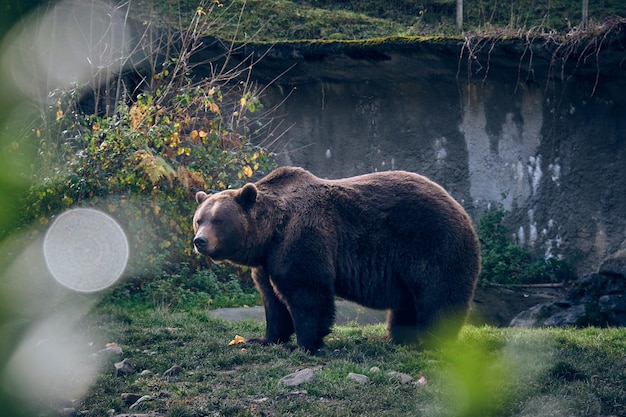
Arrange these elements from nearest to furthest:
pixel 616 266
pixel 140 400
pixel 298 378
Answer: pixel 140 400, pixel 298 378, pixel 616 266

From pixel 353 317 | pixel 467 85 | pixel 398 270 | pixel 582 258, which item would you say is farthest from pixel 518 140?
pixel 398 270

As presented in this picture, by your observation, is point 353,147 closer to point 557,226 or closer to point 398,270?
point 557,226

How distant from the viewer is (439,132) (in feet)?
42.9

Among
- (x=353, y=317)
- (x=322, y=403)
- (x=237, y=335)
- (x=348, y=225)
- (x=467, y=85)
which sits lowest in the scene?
(x=353, y=317)

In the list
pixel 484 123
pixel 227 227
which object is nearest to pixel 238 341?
pixel 227 227

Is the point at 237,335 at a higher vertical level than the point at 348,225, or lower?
lower

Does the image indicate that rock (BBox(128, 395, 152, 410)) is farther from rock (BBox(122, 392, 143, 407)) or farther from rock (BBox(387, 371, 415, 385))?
rock (BBox(387, 371, 415, 385))

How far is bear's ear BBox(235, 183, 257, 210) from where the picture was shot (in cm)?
723

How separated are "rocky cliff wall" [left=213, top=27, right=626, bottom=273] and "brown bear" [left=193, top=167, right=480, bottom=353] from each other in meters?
5.29

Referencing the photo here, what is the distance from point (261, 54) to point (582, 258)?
6279 millimetres

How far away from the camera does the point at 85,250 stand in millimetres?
9734

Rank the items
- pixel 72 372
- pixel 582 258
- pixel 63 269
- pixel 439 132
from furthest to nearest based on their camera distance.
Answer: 1. pixel 439 132
2. pixel 582 258
3. pixel 63 269
4. pixel 72 372

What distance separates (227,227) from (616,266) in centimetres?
506

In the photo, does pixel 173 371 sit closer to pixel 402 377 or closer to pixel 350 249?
pixel 402 377
